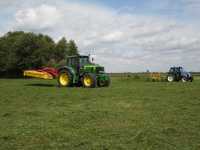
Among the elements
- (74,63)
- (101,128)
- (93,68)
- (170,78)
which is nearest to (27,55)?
(170,78)

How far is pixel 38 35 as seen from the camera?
5456 cm

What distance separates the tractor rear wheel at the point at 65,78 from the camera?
23.1 meters

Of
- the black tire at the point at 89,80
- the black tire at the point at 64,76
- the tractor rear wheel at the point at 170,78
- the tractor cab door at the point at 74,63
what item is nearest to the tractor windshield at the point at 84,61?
the tractor cab door at the point at 74,63

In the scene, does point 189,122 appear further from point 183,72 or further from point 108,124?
point 183,72

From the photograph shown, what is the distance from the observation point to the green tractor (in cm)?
2236

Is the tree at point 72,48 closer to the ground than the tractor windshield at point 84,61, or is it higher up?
higher up

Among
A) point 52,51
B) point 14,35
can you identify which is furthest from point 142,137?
point 14,35

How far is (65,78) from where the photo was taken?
77.7 ft

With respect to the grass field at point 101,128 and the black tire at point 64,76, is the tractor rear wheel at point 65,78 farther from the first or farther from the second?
the grass field at point 101,128

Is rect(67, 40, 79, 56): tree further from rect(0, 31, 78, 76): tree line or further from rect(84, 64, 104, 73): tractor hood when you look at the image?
rect(84, 64, 104, 73): tractor hood

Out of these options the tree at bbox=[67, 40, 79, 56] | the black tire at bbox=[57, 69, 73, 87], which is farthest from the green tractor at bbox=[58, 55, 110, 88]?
the tree at bbox=[67, 40, 79, 56]

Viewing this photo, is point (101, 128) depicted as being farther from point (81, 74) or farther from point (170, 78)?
point (170, 78)

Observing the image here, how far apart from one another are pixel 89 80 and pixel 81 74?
986mm

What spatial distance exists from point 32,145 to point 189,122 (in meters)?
4.12
